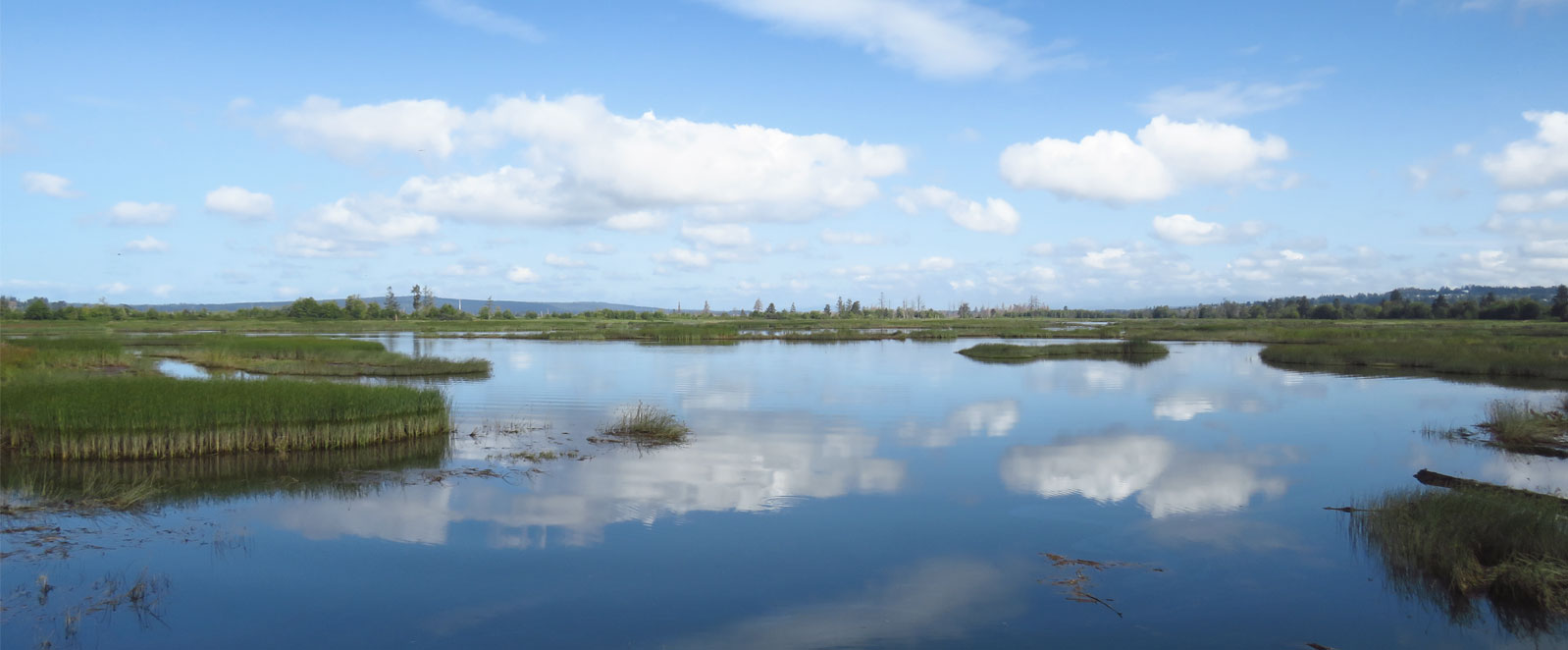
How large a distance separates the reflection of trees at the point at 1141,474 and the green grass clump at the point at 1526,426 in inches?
231

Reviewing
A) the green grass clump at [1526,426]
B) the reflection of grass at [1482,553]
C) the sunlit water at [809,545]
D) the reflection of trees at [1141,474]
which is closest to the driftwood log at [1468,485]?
the reflection of grass at [1482,553]

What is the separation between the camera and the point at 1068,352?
44438 millimetres

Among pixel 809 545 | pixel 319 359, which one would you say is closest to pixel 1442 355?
pixel 809 545

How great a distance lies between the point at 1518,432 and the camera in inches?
672

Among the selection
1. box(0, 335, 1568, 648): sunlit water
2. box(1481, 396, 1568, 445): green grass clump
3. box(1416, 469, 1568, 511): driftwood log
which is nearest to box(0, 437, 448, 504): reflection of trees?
box(0, 335, 1568, 648): sunlit water

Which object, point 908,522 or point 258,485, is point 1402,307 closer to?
point 908,522

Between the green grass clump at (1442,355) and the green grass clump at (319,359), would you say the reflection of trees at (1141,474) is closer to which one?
the green grass clump at (319,359)

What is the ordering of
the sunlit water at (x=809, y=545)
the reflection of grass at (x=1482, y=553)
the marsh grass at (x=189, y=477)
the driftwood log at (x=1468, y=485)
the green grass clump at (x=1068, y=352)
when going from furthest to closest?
the green grass clump at (x=1068, y=352) < the marsh grass at (x=189, y=477) < the driftwood log at (x=1468, y=485) < the reflection of grass at (x=1482, y=553) < the sunlit water at (x=809, y=545)

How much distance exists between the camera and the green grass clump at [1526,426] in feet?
55.9

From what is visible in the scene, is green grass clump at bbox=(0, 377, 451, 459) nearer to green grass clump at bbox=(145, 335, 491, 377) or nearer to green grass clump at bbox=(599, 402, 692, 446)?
green grass clump at bbox=(599, 402, 692, 446)

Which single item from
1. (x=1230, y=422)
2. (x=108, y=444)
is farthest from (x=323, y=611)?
(x=1230, y=422)

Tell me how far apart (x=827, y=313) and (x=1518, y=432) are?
395 ft

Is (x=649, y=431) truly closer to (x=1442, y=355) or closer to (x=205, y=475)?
(x=205, y=475)

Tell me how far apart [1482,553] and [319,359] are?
36207mm
